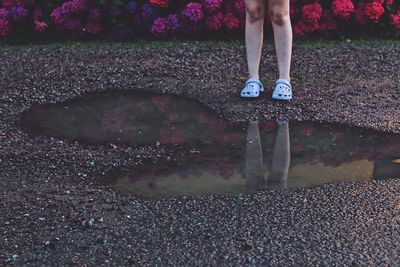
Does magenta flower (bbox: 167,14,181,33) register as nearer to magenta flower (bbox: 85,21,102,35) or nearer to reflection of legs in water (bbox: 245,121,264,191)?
magenta flower (bbox: 85,21,102,35)

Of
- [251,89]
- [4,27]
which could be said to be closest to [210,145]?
[251,89]

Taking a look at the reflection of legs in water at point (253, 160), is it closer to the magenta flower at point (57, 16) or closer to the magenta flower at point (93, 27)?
the magenta flower at point (93, 27)

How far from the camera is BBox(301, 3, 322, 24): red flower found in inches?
294

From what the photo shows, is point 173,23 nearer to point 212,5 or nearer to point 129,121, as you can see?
point 212,5

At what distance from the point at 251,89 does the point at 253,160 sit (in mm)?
1099

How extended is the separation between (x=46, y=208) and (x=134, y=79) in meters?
2.45

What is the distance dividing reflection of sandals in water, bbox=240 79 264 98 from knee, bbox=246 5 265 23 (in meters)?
0.46

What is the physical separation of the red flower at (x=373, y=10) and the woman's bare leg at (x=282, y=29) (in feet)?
6.97

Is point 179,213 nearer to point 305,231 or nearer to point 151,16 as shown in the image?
point 305,231

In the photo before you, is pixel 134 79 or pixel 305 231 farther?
pixel 134 79

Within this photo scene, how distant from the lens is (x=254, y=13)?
18.2 feet

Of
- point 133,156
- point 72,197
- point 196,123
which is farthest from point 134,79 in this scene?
point 72,197

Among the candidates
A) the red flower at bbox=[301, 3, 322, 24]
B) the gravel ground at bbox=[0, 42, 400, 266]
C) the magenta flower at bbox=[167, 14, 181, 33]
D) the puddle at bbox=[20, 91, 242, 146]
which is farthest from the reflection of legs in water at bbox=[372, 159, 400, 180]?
the magenta flower at bbox=[167, 14, 181, 33]

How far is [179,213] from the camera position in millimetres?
3984
